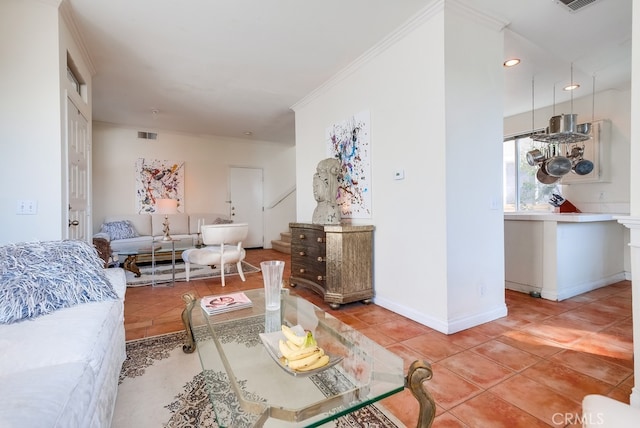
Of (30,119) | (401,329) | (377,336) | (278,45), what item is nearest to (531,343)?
(401,329)

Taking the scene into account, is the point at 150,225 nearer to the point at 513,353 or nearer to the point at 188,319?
the point at 188,319

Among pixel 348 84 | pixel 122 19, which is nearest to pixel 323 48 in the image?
pixel 348 84

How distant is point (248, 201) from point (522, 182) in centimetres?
545

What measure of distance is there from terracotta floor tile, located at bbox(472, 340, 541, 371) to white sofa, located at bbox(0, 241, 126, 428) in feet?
6.92

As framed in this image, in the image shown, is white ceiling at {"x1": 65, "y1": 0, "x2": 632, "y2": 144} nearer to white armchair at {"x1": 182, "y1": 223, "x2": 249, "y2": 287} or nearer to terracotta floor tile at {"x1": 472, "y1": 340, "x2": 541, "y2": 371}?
white armchair at {"x1": 182, "y1": 223, "x2": 249, "y2": 287}

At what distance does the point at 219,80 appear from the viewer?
11.9ft

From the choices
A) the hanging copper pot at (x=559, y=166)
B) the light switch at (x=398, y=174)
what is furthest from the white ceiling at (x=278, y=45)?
the light switch at (x=398, y=174)

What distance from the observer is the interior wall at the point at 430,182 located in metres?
2.30

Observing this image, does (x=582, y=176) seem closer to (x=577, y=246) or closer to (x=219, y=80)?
(x=577, y=246)

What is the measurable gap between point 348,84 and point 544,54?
2023mm

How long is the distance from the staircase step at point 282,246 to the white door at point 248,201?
1.52ft

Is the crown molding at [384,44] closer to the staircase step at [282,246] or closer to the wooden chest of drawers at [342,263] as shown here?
the wooden chest of drawers at [342,263]

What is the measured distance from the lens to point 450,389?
5.17ft

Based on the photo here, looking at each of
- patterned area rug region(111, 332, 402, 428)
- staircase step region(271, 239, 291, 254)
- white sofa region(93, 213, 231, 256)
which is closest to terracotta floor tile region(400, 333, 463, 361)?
patterned area rug region(111, 332, 402, 428)
